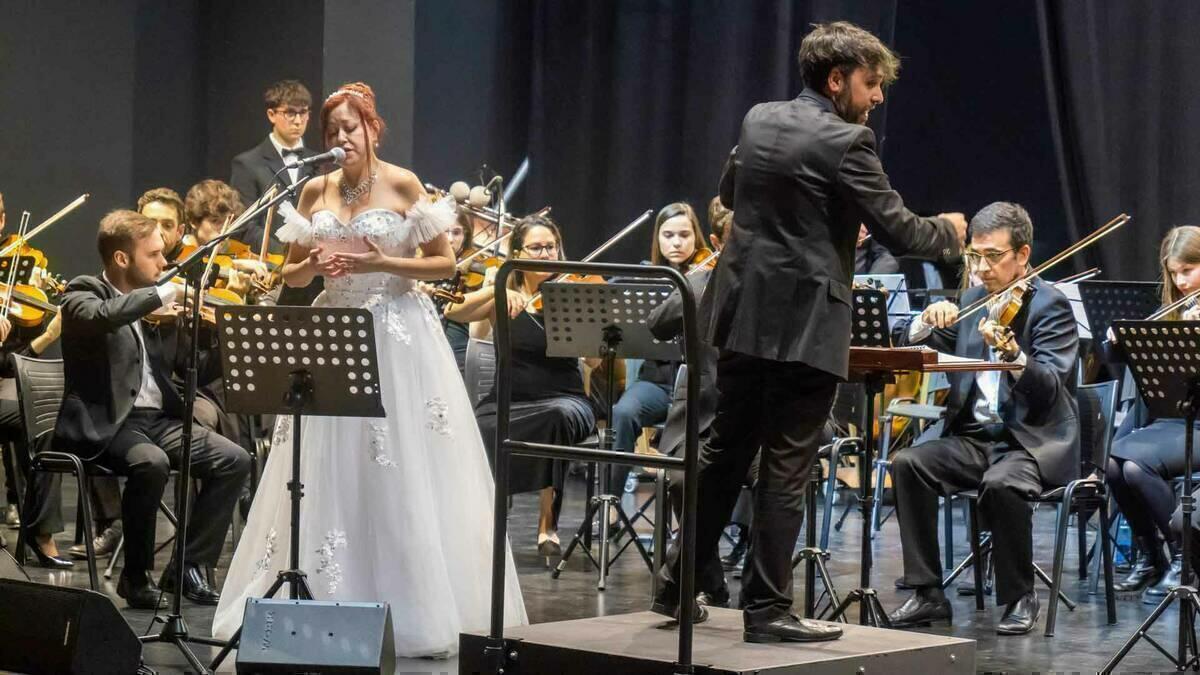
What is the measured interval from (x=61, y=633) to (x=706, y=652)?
4.72ft

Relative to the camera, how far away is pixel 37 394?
5367 millimetres

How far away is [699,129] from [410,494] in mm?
5293

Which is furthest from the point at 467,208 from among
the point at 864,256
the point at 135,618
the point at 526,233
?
the point at 135,618

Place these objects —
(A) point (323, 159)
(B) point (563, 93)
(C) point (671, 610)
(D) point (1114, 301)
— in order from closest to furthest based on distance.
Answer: (C) point (671, 610) → (A) point (323, 159) → (D) point (1114, 301) → (B) point (563, 93)

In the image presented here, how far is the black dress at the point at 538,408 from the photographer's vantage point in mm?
6223

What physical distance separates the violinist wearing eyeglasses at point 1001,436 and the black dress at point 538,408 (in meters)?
1.51

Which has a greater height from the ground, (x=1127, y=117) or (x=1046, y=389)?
(x=1127, y=117)

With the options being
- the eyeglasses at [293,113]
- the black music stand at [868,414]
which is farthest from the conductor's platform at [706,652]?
the eyeglasses at [293,113]

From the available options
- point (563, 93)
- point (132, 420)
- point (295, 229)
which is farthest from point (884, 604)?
point (563, 93)

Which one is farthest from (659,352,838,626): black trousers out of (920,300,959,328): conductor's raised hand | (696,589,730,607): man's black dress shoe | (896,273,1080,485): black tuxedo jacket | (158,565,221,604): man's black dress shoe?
(158,565,221,604): man's black dress shoe

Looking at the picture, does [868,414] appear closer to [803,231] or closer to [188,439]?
[803,231]

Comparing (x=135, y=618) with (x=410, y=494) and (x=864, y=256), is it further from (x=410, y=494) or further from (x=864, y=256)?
(x=864, y=256)

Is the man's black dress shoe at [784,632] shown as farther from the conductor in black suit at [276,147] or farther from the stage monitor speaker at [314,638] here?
the conductor in black suit at [276,147]

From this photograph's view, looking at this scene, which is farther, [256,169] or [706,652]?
[256,169]
